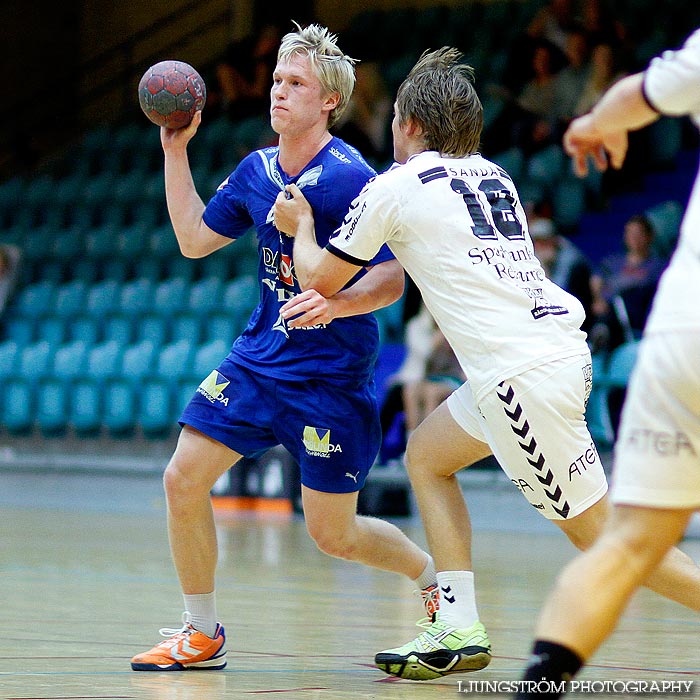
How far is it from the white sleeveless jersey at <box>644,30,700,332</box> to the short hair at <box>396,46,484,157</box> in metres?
1.26

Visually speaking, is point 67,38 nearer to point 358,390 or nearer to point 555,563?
point 555,563

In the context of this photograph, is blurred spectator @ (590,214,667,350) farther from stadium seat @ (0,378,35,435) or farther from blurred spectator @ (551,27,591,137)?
stadium seat @ (0,378,35,435)

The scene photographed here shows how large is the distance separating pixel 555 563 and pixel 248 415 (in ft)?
13.0

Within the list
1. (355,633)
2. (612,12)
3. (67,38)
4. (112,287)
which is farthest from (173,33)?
(355,633)

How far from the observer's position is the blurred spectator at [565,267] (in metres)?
9.82

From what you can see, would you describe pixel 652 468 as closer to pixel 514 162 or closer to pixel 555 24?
pixel 514 162

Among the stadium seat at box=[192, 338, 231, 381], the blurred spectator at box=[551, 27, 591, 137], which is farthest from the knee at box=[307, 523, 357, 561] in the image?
the blurred spectator at box=[551, 27, 591, 137]

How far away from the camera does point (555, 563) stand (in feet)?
25.2

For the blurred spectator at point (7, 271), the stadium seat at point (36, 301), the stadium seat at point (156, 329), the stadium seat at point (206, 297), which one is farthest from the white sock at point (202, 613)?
the blurred spectator at point (7, 271)

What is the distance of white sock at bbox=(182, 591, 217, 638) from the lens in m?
4.16

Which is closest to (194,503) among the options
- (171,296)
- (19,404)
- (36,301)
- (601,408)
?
(601,408)

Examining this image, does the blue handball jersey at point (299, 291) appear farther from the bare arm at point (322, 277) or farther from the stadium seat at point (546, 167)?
the stadium seat at point (546, 167)

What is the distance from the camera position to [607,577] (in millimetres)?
2479

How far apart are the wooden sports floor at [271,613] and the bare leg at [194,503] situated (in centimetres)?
32
